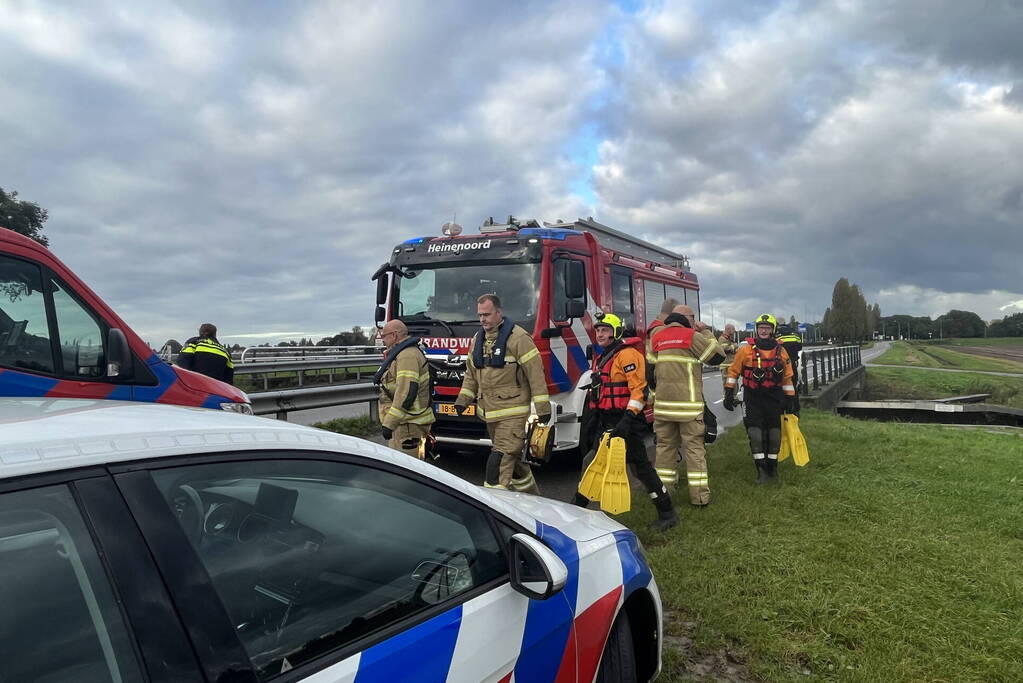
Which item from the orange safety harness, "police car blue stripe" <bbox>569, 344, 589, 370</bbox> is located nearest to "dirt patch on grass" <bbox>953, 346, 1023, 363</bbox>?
the orange safety harness

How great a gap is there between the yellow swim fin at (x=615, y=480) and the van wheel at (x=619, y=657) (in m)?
2.64

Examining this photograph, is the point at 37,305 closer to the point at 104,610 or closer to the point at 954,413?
the point at 104,610

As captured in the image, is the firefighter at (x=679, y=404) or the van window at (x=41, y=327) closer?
the van window at (x=41, y=327)

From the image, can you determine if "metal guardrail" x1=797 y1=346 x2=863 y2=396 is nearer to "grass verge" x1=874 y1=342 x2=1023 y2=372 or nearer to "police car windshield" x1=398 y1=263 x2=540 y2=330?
"police car windshield" x1=398 y1=263 x2=540 y2=330

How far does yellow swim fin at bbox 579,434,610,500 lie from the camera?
511 centimetres

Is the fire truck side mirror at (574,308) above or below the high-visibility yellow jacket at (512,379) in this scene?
above

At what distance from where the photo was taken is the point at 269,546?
1.63m

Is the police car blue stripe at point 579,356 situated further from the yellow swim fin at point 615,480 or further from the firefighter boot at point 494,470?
the yellow swim fin at point 615,480

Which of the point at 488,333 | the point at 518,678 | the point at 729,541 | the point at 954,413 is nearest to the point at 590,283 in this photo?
the point at 488,333

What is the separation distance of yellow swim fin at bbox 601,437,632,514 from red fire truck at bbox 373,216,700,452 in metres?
1.99

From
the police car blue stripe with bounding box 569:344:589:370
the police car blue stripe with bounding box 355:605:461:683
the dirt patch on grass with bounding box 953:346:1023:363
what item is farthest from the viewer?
the dirt patch on grass with bounding box 953:346:1023:363

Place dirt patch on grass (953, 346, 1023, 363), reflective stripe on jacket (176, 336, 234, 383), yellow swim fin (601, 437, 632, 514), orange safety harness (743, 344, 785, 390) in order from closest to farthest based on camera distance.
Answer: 1. yellow swim fin (601, 437, 632, 514)
2. orange safety harness (743, 344, 785, 390)
3. reflective stripe on jacket (176, 336, 234, 383)
4. dirt patch on grass (953, 346, 1023, 363)

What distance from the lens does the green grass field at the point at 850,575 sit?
3131mm

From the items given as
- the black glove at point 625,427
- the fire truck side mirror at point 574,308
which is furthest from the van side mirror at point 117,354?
the fire truck side mirror at point 574,308
